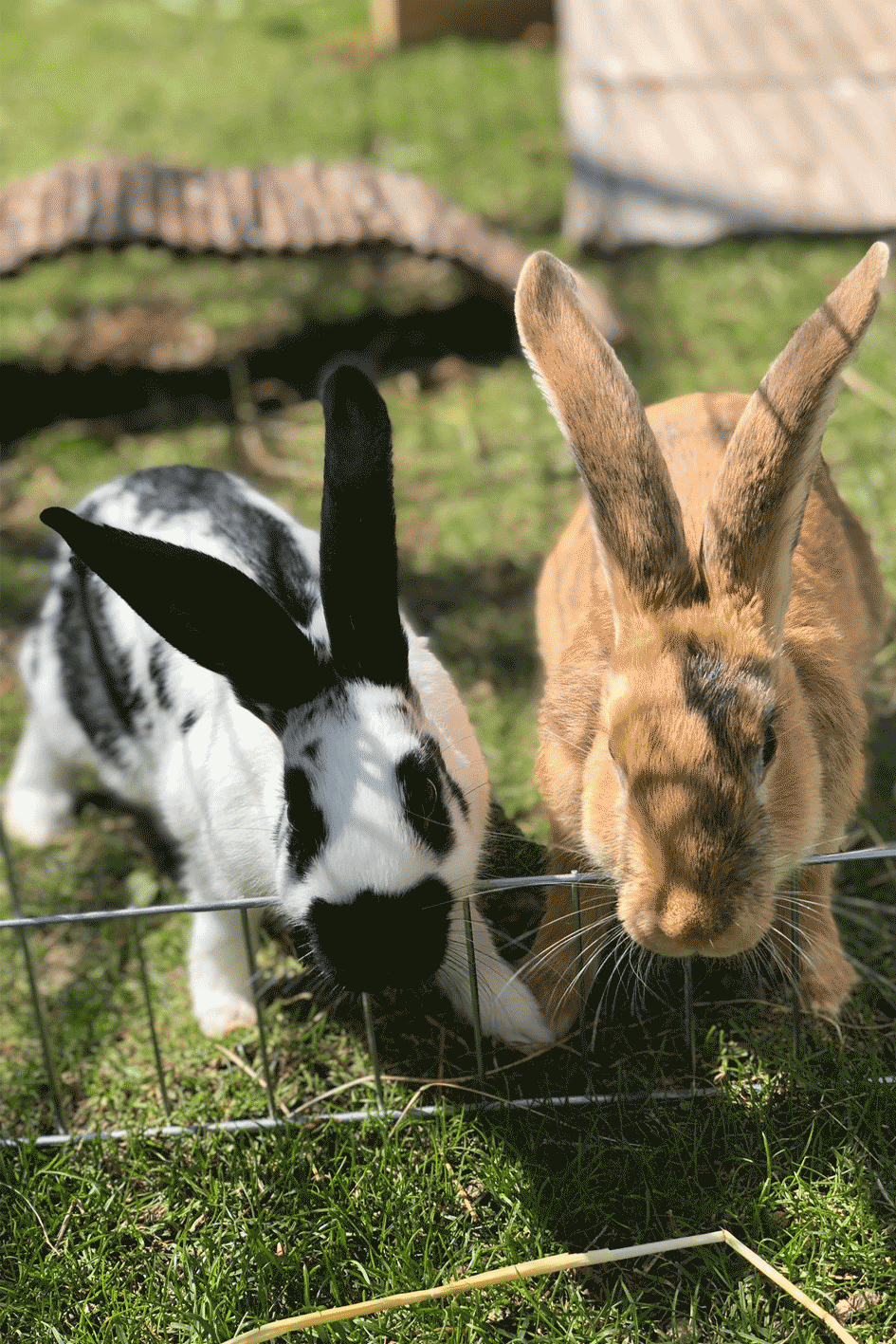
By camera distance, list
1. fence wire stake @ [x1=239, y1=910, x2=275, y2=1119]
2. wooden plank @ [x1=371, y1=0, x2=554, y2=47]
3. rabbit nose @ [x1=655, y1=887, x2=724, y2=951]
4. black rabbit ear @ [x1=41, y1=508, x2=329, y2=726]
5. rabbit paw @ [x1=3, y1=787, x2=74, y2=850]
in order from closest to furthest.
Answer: rabbit nose @ [x1=655, y1=887, x2=724, y2=951] < black rabbit ear @ [x1=41, y1=508, x2=329, y2=726] < fence wire stake @ [x1=239, y1=910, x2=275, y2=1119] < rabbit paw @ [x1=3, y1=787, x2=74, y2=850] < wooden plank @ [x1=371, y1=0, x2=554, y2=47]

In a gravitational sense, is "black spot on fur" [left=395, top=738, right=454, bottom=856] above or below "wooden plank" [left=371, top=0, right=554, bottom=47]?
above

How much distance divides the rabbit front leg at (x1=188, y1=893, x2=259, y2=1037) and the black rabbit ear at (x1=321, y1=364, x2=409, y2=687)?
32.2 inches

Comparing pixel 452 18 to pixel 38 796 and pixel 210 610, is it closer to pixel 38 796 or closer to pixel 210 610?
pixel 38 796

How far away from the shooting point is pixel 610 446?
222cm

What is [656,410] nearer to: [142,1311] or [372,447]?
[372,447]

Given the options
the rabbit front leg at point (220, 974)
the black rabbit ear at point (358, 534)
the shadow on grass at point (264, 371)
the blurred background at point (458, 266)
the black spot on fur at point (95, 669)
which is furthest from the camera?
the shadow on grass at point (264, 371)

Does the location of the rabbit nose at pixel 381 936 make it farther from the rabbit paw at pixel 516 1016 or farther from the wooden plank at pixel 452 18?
the wooden plank at pixel 452 18

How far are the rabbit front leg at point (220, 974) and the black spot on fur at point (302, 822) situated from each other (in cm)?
67

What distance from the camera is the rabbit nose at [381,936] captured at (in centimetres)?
215

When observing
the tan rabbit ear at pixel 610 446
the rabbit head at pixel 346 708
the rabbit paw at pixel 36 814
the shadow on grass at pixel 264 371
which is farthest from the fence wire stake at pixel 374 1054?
the shadow on grass at pixel 264 371

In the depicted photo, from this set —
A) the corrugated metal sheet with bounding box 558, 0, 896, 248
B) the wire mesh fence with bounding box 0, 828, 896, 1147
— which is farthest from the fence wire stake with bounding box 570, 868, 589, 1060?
the corrugated metal sheet with bounding box 558, 0, 896, 248

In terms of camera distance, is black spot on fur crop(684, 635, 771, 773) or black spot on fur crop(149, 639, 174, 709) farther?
black spot on fur crop(149, 639, 174, 709)

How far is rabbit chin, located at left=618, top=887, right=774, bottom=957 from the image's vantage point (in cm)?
205

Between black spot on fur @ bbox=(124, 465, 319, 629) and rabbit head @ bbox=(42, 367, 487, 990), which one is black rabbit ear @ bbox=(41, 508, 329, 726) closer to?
rabbit head @ bbox=(42, 367, 487, 990)
